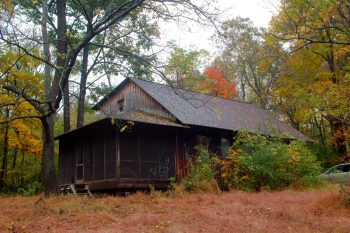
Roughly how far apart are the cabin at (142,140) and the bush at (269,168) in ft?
5.89

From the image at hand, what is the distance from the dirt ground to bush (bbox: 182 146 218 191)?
3446 mm

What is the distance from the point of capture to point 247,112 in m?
28.5

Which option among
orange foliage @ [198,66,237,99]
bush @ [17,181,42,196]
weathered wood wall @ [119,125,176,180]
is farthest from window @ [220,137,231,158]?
orange foliage @ [198,66,237,99]

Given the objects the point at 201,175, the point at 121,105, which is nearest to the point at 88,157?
the point at 121,105

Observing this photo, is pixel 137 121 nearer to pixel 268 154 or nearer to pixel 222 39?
pixel 268 154

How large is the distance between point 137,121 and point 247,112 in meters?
12.7

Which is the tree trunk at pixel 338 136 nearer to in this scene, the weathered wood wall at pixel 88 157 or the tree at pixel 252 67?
the tree at pixel 252 67

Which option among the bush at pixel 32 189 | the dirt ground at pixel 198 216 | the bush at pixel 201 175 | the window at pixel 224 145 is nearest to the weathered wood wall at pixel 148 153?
the bush at pixel 201 175

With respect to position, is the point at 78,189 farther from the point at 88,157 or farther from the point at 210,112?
the point at 210,112

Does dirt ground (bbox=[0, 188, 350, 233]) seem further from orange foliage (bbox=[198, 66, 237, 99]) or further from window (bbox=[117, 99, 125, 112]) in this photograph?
orange foliage (bbox=[198, 66, 237, 99])

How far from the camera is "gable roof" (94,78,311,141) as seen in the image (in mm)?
21094

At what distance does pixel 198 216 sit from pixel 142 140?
8.89m

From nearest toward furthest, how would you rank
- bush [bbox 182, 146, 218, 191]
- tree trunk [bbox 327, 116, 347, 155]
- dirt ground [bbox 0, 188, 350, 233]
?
dirt ground [bbox 0, 188, 350, 233] < bush [bbox 182, 146, 218, 191] < tree trunk [bbox 327, 116, 347, 155]

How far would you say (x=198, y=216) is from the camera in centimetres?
1066
